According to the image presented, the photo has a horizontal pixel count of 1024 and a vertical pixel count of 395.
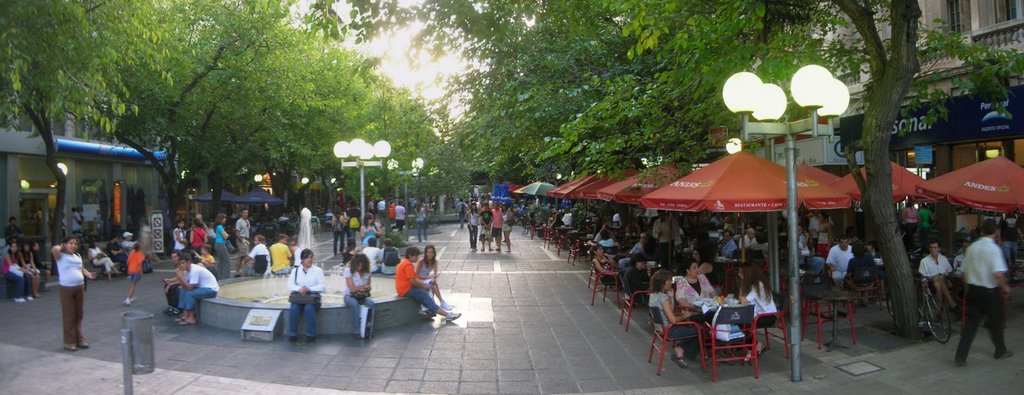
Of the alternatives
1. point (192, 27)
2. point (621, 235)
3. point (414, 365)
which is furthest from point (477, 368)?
point (192, 27)

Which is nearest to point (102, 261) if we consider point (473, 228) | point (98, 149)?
point (473, 228)

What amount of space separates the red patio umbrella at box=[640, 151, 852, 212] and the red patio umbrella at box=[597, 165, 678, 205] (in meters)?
1.63

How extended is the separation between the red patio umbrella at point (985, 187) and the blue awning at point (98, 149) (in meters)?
21.7

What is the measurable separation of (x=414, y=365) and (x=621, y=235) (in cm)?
1235

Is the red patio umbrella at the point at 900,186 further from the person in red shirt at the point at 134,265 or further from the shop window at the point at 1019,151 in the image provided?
the person in red shirt at the point at 134,265

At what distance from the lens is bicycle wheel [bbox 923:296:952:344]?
26.1ft

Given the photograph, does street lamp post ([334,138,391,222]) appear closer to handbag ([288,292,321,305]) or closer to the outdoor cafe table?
handbag ([288,292,321,305])

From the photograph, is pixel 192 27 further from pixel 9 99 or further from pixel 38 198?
pixel 38 198

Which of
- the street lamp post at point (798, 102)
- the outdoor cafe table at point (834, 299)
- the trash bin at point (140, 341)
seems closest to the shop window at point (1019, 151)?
the outdoor cafe table at point (834, 299)

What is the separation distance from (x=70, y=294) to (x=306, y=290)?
2.78 metres

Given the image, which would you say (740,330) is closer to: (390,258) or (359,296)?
(359,296)

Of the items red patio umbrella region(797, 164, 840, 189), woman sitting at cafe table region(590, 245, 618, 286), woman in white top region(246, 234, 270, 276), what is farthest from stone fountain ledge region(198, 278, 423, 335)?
red patio umbrella region(797, 164, 840, 189)

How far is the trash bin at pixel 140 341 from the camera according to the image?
5.00 meters

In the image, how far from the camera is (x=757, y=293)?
7.07 metres
